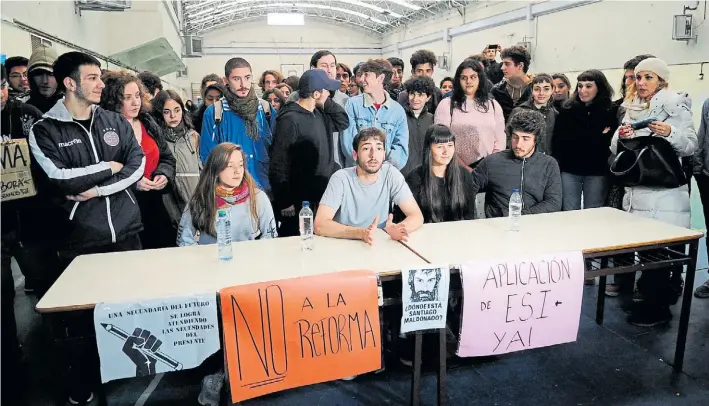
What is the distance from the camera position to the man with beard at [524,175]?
2.88 metres

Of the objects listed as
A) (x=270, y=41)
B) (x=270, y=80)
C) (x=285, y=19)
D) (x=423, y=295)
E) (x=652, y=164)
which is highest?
(x=285, y=19)

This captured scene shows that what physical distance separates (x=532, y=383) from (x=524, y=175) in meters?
1.18

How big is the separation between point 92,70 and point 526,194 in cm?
243

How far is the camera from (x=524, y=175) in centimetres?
290

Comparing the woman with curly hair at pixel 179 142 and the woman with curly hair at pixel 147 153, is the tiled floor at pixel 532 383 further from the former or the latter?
the woman with curly hair at pixel 179 142

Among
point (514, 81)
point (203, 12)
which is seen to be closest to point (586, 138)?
point (514, 81)

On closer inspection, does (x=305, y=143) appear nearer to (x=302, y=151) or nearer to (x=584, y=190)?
(x=302, y=151)

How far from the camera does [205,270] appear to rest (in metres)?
1.95

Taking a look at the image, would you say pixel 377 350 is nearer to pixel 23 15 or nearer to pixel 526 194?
pixel 526 194

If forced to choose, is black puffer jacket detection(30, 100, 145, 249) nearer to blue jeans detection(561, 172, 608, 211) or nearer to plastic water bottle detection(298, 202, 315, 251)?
plastic water bottle detection(298, 202, 315, 251)

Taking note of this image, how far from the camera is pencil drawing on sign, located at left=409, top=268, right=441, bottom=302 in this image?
6.28 feet

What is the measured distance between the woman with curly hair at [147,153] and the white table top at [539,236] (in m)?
1.64

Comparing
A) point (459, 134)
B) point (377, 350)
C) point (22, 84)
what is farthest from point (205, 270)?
point (22, 84)

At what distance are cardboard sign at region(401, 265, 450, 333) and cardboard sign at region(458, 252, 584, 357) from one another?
96 mm
